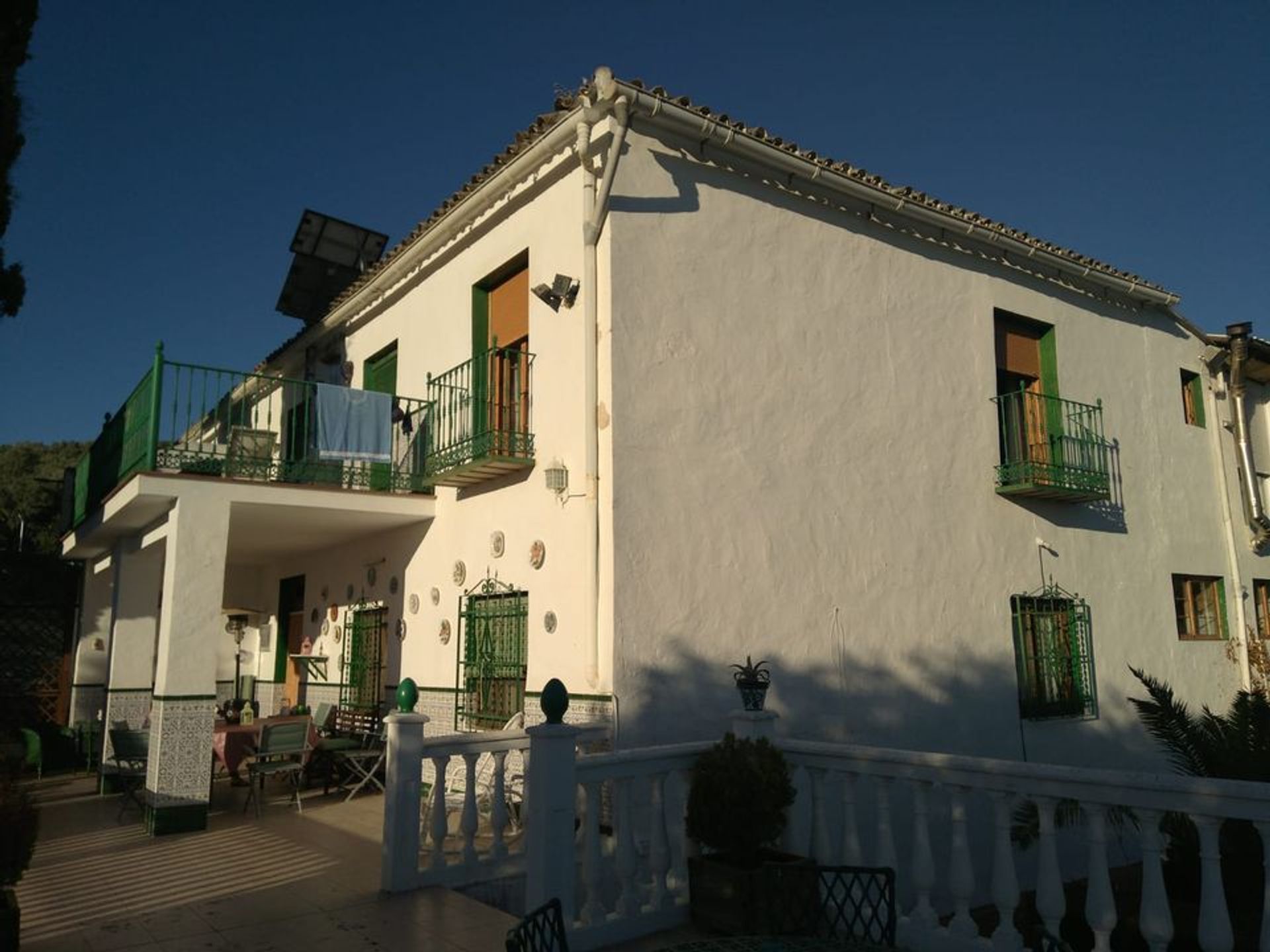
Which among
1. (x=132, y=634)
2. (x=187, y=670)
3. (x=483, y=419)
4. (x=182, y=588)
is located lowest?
(x=187, y=670)

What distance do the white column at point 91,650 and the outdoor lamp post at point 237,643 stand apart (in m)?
1.87

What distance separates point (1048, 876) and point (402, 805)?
377 cm

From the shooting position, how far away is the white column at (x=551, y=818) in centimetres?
480

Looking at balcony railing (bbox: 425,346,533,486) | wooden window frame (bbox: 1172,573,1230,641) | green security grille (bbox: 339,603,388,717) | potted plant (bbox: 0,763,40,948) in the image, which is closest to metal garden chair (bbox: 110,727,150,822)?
green security grille (bbox: 339,603,388,717)

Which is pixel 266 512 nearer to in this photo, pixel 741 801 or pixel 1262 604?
pixel 741 801

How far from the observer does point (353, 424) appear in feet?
31.0

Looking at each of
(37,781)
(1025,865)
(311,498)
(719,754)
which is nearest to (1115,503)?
(1025,865)

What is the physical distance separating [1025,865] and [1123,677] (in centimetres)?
305

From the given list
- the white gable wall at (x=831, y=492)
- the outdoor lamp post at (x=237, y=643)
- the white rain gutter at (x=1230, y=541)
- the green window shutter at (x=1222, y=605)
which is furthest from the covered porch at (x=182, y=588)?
the white rain gutter at (x=1230, y=541)

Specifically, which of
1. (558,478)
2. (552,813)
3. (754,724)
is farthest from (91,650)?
(754,724)

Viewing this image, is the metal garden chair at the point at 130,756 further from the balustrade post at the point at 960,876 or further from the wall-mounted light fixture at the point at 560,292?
the balustrade post at the point at 960,876

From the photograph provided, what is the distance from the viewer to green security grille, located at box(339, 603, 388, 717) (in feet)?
36.3

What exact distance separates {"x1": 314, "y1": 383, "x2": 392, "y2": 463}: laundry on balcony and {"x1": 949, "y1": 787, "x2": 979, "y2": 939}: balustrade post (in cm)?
678

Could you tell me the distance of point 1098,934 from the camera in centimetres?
390
